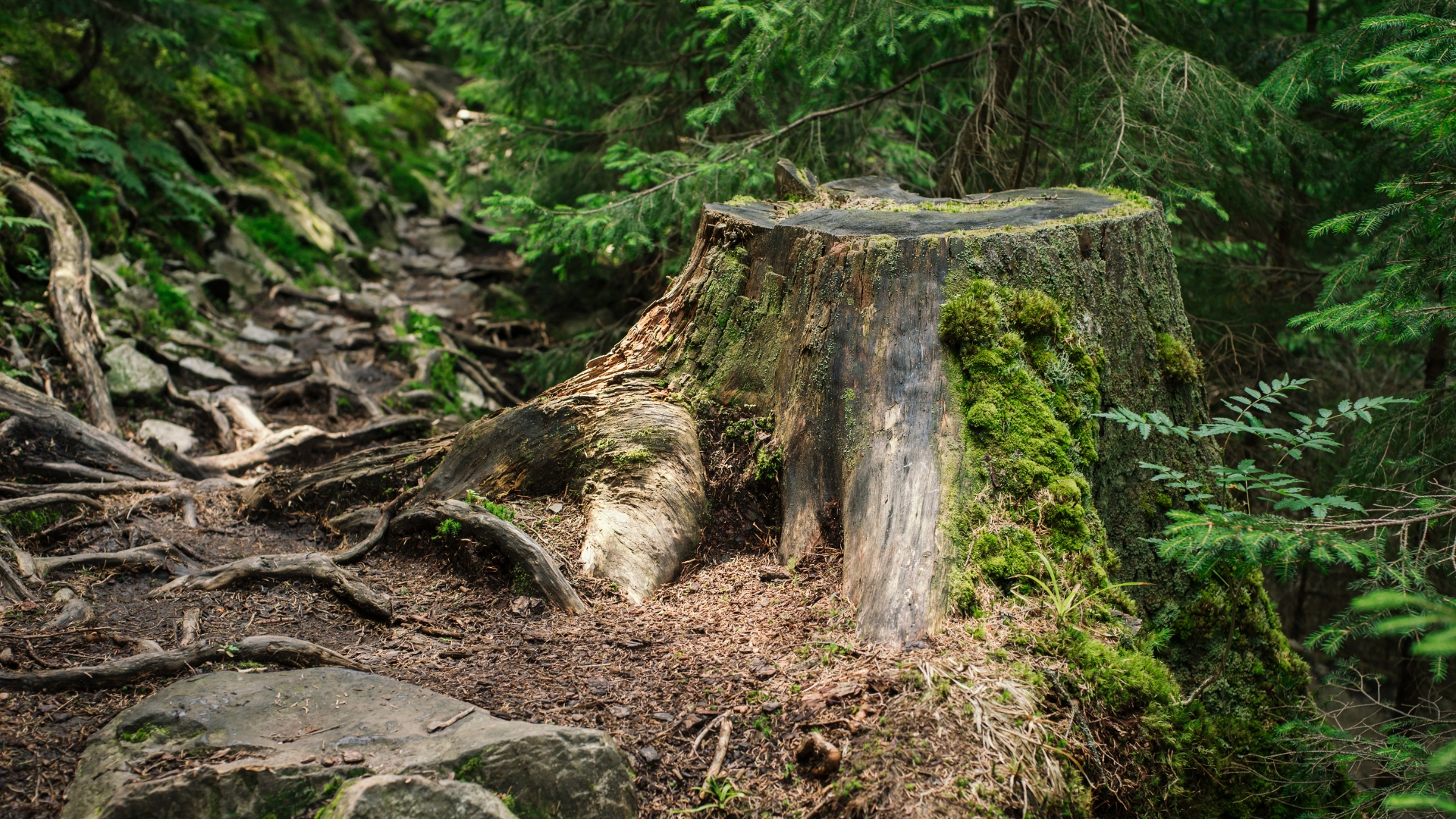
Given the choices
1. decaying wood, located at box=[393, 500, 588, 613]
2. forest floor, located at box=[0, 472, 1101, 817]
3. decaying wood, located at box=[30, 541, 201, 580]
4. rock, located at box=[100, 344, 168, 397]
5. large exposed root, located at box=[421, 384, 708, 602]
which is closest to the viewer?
forest floor, located at box=[0, 472, 1101, 817]

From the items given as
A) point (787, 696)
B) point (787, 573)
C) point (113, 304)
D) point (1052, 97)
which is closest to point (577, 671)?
point (787, 696)

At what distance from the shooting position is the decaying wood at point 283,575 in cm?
411

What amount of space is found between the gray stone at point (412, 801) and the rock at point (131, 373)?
19.0 ft

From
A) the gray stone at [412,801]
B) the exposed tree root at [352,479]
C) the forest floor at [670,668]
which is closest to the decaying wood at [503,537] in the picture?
the forest floor at [670,668]

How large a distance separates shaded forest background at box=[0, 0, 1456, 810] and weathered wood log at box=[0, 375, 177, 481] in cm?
77

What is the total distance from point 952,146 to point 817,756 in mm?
5631

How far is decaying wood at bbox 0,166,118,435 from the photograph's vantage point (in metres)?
6.38

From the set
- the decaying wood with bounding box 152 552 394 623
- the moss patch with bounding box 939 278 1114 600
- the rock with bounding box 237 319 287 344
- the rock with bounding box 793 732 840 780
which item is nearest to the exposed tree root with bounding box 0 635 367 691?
the decaying wood with bounding box 152 552 394 623

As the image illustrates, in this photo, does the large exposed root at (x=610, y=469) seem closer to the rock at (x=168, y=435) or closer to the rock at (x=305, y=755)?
the rock at (x=305, y=755)

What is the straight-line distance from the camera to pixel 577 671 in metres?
3.51

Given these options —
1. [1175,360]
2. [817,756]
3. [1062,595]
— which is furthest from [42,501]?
[1175,360]

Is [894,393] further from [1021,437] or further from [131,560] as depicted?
[131,560]

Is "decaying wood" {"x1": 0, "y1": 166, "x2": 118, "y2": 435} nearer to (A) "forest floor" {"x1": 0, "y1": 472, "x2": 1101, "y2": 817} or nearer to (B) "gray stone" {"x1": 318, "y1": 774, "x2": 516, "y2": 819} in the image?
(A) "forest floor" {"x1": 0, "y1": 472, "x2": 1101, "y2": 817}

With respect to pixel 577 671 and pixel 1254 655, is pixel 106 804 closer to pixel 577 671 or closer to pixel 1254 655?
pixel 577 671
